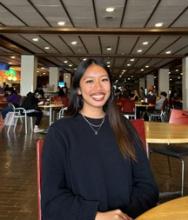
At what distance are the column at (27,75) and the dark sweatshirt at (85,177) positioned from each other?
14155 millimetres

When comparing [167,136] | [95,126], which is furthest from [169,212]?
[167,136]

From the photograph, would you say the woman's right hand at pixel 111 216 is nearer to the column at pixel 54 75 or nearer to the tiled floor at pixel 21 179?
the tiled floor at pixel 21 179

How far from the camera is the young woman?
1323 mm

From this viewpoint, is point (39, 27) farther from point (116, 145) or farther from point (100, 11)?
point (116, 145)

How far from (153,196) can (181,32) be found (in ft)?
29.8

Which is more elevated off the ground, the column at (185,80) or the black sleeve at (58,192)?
the column at (185,80)

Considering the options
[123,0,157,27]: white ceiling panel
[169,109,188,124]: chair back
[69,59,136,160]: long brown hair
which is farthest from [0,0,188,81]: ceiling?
[69,59,136,160]: long brown hair

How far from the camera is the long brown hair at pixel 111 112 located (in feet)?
4.88

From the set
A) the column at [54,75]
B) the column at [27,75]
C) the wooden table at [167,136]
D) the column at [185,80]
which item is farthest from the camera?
the column at [54,75]

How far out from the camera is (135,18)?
8.78 metres

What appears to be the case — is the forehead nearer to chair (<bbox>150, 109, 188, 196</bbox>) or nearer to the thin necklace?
the thin necklace

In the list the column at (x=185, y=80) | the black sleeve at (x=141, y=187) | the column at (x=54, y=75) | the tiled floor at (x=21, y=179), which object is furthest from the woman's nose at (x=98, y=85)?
the column at (x=54, y=75)

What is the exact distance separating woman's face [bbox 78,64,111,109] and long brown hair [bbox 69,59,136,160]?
0.03 metres

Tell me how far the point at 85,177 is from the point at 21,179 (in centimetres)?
313
